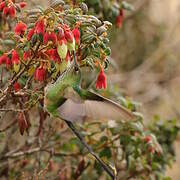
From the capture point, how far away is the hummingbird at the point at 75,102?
2.17 metres

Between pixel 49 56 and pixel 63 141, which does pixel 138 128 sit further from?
pixel 49 56

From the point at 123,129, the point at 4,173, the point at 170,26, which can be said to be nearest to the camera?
the point at 123,129

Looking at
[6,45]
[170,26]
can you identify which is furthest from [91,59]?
[170,26]

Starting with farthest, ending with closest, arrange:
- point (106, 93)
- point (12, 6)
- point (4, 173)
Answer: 1. point (106, 93)
2. point (4, 173)
3. point (12, 6)

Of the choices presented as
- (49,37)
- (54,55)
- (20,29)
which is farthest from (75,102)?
(20,29)

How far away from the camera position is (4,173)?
11.5 ft

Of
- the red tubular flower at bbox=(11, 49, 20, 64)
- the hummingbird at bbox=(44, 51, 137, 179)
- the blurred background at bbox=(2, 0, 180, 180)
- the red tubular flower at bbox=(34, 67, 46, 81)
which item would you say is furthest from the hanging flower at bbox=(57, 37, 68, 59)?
the blurred background at bbox=(2, 0, 180, 180)

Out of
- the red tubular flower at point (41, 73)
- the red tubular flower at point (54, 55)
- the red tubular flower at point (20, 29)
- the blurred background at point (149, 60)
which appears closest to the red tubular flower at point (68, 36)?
the red tubular flower at point (54, 55)

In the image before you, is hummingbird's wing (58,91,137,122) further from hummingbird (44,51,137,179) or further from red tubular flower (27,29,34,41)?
red tubular flower (27,29,34,41)

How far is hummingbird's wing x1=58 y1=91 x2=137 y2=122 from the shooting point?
2.15 metres

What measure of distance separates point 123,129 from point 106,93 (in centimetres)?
61

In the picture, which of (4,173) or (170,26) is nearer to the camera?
(4,173)

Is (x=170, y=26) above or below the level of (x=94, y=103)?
above

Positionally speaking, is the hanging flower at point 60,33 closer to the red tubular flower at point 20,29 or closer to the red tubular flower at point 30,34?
the red tubular flower at point 30,34
